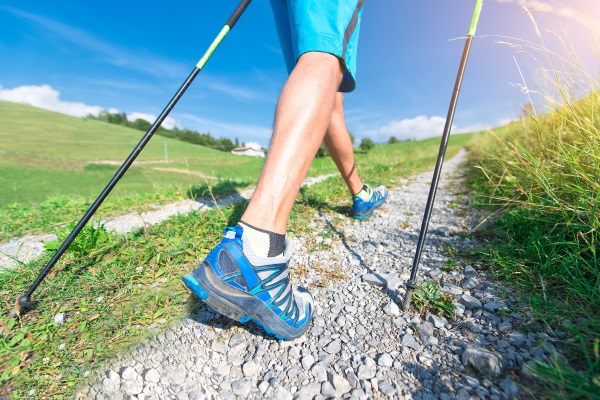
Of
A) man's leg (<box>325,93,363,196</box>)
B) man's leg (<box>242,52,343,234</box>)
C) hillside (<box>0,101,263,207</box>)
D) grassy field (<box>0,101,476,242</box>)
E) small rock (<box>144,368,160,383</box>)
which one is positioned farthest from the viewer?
hillside (<box>0,101,263,207</box>)

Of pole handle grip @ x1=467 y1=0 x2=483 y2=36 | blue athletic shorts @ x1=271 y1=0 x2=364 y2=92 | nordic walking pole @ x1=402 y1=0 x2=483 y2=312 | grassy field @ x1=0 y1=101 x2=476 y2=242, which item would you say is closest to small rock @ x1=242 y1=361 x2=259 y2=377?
nordic walking pole @ x1=402 y1=0 x2=483 y2=312

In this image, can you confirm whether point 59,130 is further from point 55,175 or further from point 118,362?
point 118,362

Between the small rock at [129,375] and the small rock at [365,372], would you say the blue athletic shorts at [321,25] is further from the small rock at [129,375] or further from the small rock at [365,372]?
the small rock at [129,375]

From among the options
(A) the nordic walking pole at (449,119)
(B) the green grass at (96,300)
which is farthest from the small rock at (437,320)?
(B) the green grass at (96,300)

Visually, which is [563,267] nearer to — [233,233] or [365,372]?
[365,372]

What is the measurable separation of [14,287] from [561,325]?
107 inches

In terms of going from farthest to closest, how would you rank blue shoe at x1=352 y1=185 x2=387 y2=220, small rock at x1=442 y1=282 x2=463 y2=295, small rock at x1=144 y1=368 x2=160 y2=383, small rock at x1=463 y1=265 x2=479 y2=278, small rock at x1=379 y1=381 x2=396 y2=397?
blue shoe at x1=352 y1=185 x2=387 y2=220
small rock at x1=463 y1=265 x2=479 y2=278
small rock at x1=442 y1=282 x2=463 y2=295
small rock at x1=144 y1=368 x2=160 y2=383
small rock at x1=379 y1=381 x2=396 y2=397

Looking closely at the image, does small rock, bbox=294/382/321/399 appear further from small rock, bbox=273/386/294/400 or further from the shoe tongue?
the shoe tongue

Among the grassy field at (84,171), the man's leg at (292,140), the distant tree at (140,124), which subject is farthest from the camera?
the distant tree at (140,124)

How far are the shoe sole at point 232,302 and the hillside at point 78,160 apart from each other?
312 centimetres

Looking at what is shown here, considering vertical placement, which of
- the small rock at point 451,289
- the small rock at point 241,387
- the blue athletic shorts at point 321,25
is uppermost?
the blue athletic shorts at point 321,25

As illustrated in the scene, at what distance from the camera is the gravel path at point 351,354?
3.19 feet

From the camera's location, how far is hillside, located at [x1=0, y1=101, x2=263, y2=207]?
8008 mm

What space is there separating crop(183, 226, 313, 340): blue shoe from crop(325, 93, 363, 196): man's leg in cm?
160
